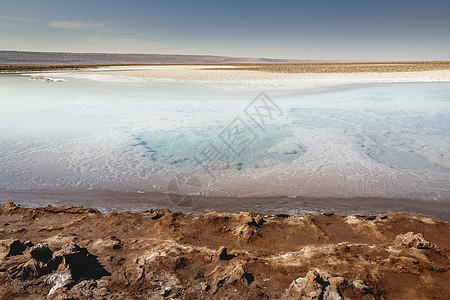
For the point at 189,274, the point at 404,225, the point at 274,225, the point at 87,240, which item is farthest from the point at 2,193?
the point at 404,225

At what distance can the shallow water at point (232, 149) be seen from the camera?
4375 millimetres

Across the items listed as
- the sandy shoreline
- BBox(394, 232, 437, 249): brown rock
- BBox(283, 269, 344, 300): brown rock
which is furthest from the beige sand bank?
BBox(283, 269, 344, 300): brown rock

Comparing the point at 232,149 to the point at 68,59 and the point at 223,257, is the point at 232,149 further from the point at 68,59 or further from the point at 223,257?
the point at 68,59

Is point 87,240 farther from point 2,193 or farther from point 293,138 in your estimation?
point 293,138

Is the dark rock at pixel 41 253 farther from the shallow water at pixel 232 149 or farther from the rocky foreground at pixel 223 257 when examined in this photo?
the shallow water at pixel 232 149

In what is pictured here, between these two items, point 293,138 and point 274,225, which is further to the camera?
point 293,138

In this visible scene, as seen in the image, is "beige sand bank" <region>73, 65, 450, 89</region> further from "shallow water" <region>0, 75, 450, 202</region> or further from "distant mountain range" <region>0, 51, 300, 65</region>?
"distant mountain range" <region>0, 51, 300, 65</region>

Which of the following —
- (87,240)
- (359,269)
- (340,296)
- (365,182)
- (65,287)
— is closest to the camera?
(340,296)

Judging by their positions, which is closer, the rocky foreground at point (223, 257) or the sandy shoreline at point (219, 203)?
the rocky foreground at point (223, 257)

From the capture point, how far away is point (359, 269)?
228 cm

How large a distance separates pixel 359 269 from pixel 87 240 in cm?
252

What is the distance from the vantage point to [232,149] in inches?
233

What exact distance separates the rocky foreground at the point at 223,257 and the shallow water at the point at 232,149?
102 centimetres

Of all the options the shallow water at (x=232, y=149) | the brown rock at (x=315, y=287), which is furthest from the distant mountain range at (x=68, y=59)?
the brown rock at (x=315, y=287)
